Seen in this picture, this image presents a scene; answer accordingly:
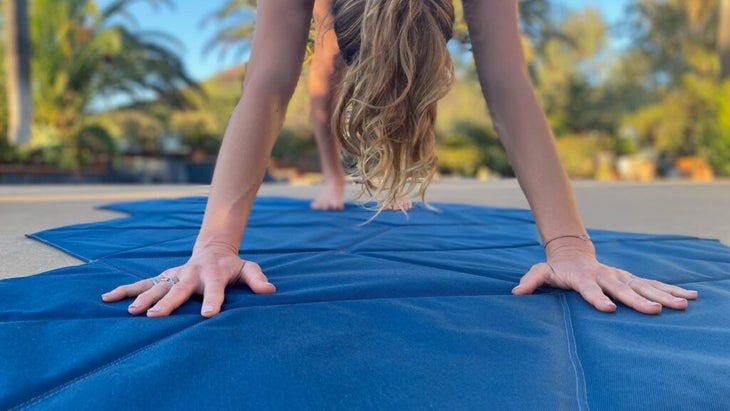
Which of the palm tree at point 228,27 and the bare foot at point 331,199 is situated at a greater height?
the palm tree at point 228,27

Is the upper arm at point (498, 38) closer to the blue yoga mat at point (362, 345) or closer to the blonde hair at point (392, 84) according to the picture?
the blonde hair at point (392, 84)

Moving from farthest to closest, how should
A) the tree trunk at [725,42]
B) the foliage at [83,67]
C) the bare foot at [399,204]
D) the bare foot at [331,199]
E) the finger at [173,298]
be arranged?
the tree trunk at [725,42]
the foliage at [83,67]
the bare foot at [331,199]
the bare foot at [399,204]
the finger at [173,298]

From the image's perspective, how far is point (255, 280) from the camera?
1.00 metres

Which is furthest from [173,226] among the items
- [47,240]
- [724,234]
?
[724,234]

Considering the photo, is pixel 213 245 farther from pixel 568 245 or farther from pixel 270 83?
pixel 568 245

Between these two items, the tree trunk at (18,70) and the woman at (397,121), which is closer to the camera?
the woman at (397,121)

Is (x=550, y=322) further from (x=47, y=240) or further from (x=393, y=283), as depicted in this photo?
(x=47, y=240)

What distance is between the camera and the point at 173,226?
1896 mm

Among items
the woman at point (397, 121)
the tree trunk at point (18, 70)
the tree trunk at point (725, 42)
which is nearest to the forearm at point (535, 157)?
the woman at point (397, 121)

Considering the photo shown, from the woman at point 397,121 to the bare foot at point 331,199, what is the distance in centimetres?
124

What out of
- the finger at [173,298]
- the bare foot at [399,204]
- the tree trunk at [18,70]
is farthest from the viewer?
the tree trunk at [18,70]

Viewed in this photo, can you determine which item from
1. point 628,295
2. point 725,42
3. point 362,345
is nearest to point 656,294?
point 628,295

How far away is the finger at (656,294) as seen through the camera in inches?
38.6

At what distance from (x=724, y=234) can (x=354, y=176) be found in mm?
1626
